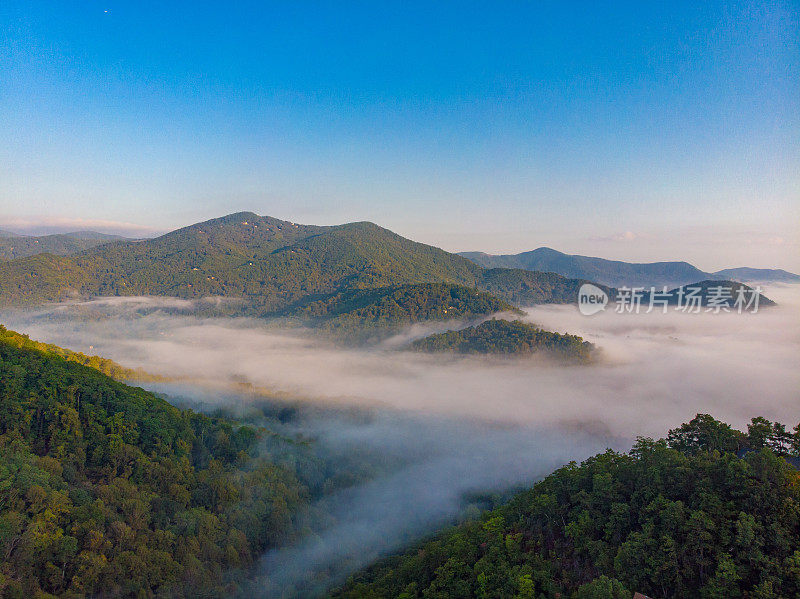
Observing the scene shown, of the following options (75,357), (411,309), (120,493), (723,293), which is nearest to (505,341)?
(411,309)

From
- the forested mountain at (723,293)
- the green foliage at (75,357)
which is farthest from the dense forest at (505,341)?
the green foliage at (75,357)

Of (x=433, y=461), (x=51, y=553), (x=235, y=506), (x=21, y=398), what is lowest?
(x=433, y=461)

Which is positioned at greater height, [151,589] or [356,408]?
[151,589]

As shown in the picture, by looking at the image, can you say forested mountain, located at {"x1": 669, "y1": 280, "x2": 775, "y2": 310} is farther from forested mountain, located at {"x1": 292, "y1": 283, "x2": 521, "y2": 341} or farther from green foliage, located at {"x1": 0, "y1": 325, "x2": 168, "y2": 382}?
green foliage, located at {"x1": 0, "y1": 325, "x2": 168, "y2": 382}

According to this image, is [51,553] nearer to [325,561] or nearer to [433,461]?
[325,561]

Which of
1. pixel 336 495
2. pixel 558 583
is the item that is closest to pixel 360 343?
pixel 336 495
